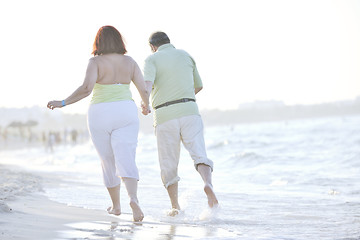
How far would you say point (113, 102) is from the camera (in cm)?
412

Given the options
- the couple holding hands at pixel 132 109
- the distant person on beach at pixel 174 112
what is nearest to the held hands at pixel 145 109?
the couple holding hands at pixel 132 109

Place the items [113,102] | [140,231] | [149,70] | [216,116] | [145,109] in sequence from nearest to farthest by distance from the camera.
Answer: [140,231]
[113,102]
[145,109]
[149,70]
[216,116]

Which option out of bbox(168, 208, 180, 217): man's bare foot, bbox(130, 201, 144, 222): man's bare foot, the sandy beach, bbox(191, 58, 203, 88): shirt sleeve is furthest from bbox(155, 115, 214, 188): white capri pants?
bbox(130, 201, 144, 222): man's bare foot

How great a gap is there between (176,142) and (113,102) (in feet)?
3.19

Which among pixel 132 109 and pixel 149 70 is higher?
pixel 149 70

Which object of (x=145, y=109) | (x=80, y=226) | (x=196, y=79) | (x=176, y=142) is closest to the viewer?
(x=80, y=226)

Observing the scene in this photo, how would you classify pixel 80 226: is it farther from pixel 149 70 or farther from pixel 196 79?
pixel 196 79

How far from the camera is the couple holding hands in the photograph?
13.6 feet

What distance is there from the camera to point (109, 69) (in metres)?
4.12

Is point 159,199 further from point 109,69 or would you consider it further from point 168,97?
point 109,69

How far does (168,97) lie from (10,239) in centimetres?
223

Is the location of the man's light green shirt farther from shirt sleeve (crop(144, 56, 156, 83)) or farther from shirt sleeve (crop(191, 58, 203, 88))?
shirt sleeve (crop(191, 58, 203, 88))

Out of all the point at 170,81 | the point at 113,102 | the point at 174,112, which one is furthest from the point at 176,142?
the point at 113,102

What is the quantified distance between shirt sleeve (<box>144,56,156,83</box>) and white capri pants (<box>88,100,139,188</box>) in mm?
594
